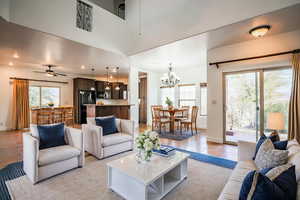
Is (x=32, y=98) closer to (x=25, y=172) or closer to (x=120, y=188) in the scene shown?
(x=25, y=172)

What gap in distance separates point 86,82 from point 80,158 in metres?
6.09

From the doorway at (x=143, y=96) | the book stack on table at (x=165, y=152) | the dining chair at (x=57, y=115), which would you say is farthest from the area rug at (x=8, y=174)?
the doorway at (x=143, y=96)

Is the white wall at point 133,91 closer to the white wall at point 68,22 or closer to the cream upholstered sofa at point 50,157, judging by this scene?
the white wall at point 68,22

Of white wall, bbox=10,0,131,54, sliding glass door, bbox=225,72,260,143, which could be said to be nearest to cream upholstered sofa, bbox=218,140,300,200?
sliding glass door, bbox=225,72,260,143

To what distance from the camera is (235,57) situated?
3877 mm

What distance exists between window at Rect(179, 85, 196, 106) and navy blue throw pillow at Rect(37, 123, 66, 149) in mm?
5315

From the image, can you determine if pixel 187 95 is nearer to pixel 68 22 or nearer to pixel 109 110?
pixel 109 110

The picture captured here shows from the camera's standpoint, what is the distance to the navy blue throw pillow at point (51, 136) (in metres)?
2.49

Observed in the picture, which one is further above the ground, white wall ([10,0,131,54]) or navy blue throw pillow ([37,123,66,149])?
white wall ([10,0,131,54])

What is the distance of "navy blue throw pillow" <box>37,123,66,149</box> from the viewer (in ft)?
8.17

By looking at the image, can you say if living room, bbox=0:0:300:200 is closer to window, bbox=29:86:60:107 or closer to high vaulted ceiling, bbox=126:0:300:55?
high vaulted ceiling, bbox=126:0:300:55

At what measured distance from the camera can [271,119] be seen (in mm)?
2371

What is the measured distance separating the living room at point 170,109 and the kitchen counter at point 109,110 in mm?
82

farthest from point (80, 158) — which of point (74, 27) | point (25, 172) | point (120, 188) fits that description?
point (74, 27)
